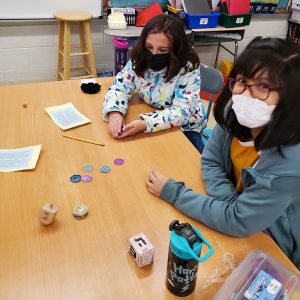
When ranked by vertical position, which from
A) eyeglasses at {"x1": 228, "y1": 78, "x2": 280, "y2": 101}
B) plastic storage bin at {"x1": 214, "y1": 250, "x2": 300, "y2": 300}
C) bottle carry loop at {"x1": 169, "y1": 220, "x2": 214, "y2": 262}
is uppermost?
eyeglasses at {"x1": 228, "y1": 78, "x2": 280, "y2": 101}

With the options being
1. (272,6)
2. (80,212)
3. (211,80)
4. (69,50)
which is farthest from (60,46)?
(80,212)

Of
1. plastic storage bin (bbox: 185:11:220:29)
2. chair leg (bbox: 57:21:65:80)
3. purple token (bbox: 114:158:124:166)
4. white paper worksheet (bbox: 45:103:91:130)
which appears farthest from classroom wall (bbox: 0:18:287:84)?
purple token (bbox: 114:158:124:166)

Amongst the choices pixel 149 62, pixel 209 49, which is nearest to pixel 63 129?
pixel 149 62

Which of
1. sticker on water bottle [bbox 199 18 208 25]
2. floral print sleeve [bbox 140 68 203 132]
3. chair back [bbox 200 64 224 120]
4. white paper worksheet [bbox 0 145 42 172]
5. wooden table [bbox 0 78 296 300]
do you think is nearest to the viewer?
wooden table [bbox 0 78 296 300]

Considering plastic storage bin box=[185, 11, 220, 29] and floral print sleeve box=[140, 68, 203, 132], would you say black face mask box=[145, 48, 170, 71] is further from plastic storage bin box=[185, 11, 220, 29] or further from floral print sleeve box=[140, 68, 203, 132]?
plastic storage bin box=[185, 11, 220, 29]

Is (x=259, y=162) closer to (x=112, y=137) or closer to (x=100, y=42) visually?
(x=112, y=137)

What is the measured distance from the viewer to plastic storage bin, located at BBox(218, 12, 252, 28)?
11.4 ft

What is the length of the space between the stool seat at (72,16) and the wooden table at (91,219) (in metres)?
1.76

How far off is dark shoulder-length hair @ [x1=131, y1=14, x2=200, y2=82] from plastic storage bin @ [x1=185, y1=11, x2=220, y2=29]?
1907 mm

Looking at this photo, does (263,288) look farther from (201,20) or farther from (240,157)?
(201,20)

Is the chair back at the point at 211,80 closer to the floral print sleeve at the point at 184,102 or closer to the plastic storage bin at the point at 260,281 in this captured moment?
the floral print sleeve at the point at 184,102

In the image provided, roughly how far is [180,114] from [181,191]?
0.58m

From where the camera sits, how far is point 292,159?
0.88 m

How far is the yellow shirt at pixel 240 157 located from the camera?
110 centimetres
